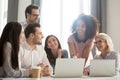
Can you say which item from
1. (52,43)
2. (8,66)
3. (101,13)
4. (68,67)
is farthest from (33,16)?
(101,13)

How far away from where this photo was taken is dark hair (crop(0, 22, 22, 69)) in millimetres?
2141

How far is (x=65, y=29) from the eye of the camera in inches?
164

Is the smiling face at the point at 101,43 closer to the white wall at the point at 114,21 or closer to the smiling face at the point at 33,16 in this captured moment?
the smiling face at the point at 33,16

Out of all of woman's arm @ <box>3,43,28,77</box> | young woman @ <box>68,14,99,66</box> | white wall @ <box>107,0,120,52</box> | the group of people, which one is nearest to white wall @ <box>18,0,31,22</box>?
the group of people

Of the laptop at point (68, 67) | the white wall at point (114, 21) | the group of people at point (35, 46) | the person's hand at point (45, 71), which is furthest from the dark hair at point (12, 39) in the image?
the white wall at point (114, 21)

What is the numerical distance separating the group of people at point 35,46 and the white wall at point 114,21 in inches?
51.4

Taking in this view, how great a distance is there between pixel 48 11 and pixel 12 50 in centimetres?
205

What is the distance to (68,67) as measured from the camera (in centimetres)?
190

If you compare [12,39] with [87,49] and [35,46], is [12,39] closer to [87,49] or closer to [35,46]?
[35,46]

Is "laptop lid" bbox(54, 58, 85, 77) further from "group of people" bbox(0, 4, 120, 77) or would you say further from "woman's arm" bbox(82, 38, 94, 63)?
"woman's arm" bbox(82, 38, 94, 63)

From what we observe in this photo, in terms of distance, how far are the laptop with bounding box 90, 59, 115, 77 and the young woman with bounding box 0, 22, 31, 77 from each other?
567 mm

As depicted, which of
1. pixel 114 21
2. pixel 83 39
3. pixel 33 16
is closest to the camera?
pixel 33 16

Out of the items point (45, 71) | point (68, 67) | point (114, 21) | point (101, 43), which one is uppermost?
point (114, 21)

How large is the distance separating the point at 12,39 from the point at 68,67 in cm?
64
